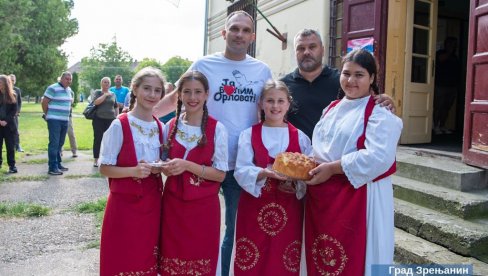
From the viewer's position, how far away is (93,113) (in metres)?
8.36

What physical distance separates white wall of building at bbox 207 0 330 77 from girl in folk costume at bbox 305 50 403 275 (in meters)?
5.05

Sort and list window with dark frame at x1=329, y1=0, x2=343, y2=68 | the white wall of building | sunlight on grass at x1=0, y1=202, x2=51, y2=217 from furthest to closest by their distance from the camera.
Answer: the white wall of building → window with dark frame at x1=329, y1=0, x2=343, y2=68 → sunlight on grass at x1=0, y1=202, x2=51, y2=217

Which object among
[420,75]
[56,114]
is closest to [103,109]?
[56,114]

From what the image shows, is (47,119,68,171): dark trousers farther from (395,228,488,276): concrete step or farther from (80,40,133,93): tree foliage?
(80,40,133,93): tree foliage

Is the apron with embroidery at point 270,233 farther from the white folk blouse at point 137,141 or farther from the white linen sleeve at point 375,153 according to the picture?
the white folk blouse at point 137,141

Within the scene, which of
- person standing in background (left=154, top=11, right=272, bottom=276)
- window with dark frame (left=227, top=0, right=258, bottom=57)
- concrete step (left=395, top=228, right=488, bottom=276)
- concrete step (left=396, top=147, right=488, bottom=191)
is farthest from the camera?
window with dark frame (left=227, top=0, right=258, bottom=57)

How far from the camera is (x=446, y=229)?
143 inches

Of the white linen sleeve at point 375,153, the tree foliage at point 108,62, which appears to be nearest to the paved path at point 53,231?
the white linen sleeve at point 375,153

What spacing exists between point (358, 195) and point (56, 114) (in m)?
6.82

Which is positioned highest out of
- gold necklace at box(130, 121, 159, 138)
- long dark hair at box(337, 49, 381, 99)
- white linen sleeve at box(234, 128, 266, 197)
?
long dark hair at box(337, 49, 381, 99)

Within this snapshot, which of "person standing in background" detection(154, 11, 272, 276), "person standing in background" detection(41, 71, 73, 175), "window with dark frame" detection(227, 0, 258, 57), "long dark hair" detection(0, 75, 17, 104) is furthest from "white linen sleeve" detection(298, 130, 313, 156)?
"window with dark frame" detection(227, 0, 258, 57)

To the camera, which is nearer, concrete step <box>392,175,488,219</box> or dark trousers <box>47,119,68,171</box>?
concrete step <box>392,175,488,219</box>

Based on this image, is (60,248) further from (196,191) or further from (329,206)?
(329,206)

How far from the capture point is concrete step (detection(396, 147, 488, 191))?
4.30m
